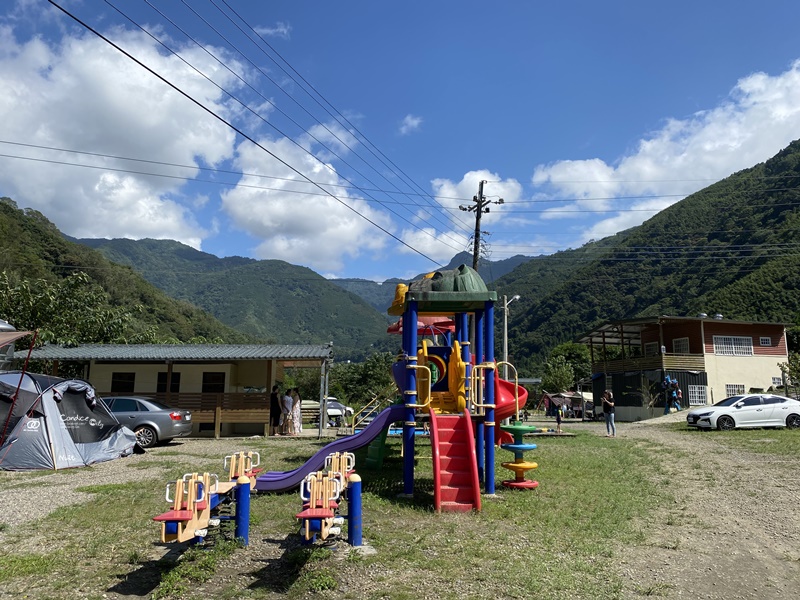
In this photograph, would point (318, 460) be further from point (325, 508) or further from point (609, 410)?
point (609, 410)

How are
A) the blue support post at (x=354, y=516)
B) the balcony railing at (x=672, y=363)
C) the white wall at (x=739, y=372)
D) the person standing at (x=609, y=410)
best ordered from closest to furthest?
the blue support post at (x=354, y=516), the person standing at (x=609, y=410), the balcony railing at (x=672, y=363), the white wall at (x=739, y=372)

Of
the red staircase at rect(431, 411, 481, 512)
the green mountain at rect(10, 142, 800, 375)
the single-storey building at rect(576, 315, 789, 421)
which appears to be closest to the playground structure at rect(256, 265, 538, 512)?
the red staircase at rect(431, 411, 481, 512)

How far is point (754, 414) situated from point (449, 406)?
15.9 m

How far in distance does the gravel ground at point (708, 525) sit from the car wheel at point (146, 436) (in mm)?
3522

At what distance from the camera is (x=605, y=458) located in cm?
1333

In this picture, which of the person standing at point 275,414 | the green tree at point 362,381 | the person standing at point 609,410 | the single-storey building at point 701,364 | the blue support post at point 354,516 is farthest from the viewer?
the green tree at point 362,381

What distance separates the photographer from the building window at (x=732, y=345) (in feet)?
111

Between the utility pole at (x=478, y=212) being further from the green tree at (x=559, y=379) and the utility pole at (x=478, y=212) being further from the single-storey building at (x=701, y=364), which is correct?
the green tree at (x=559, y=379)

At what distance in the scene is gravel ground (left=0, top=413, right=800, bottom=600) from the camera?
5.16 metres

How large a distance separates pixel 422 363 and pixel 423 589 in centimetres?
526

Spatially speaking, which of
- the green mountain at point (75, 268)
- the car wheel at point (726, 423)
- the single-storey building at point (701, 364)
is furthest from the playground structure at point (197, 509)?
the green mountain at point (75, 268)

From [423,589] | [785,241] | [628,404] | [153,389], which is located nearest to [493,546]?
[423,589]

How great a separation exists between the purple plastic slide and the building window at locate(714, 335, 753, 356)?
3051 centimetres

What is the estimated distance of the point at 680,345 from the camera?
3522cm
